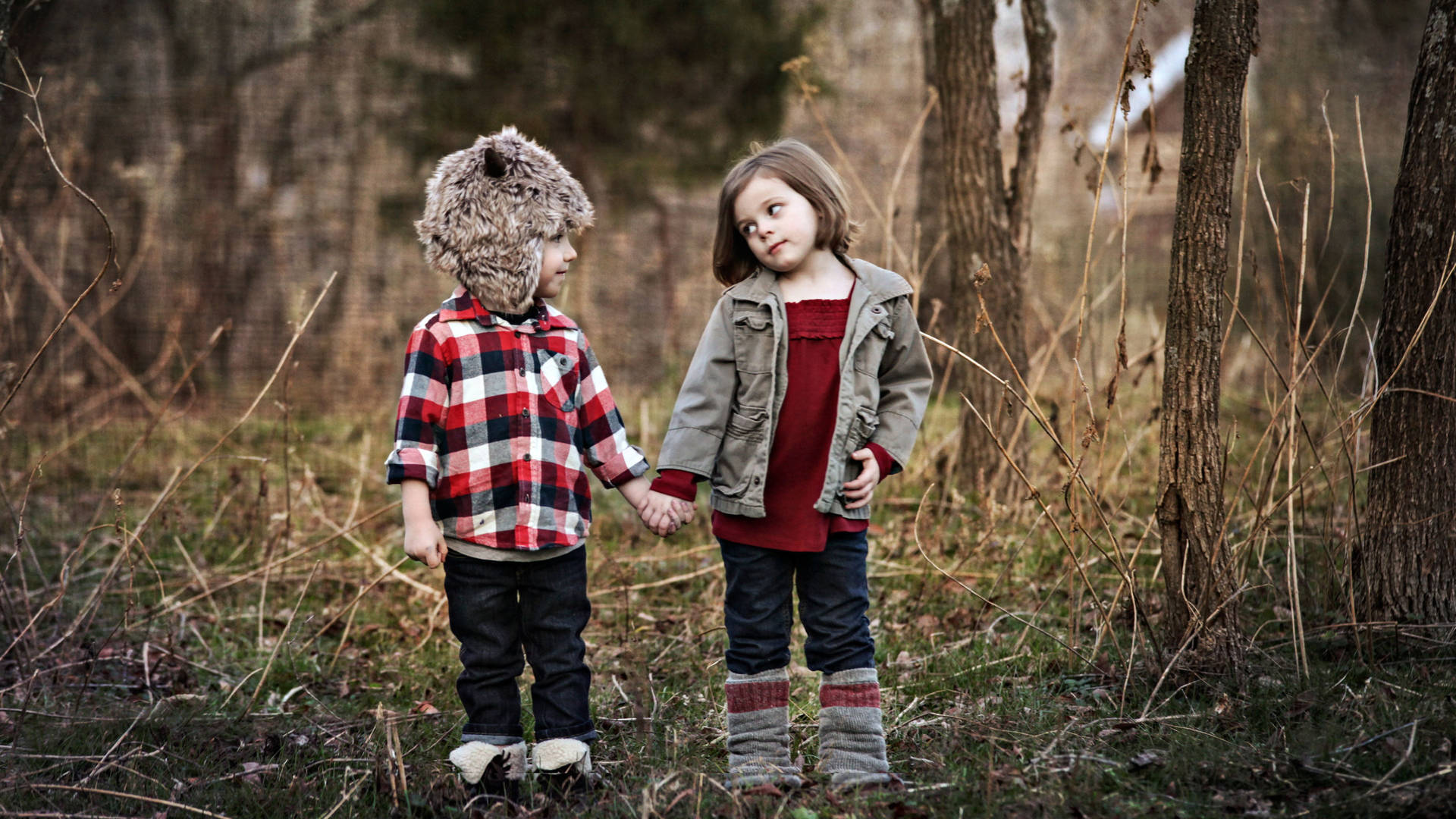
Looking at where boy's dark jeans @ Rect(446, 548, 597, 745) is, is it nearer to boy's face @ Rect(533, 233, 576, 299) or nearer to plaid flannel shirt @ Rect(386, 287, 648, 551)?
plaid flannel shirt @ Rect(386, 287, 648, 551)

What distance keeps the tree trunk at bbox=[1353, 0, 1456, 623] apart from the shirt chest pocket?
1978 millimetres

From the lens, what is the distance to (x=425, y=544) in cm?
208

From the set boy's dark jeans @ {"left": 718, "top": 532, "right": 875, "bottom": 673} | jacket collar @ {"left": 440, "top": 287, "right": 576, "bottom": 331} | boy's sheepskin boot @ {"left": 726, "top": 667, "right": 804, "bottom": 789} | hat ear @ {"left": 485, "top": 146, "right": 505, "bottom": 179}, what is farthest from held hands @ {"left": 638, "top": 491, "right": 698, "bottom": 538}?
hat ear @ {"left": 485, "top": 146, "right": 505, "bottom": 179}

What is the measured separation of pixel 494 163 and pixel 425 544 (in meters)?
0.81

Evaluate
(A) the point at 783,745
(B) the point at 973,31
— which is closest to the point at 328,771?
(A) the point at 783,745

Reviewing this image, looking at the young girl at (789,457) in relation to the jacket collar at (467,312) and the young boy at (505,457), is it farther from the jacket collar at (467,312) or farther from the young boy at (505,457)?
the jacket collar at (467,312)

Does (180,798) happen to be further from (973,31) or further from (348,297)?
(348,297)

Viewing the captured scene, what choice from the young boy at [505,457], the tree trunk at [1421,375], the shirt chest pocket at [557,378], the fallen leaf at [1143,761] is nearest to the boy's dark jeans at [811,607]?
the young boy at [505,457]

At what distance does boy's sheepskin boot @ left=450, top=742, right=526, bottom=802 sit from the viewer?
7.33 feet

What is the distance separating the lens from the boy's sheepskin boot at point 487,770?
88.0 inches

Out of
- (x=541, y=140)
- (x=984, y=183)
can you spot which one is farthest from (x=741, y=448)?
(x=541, y=140)

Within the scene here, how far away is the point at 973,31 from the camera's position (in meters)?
4.30

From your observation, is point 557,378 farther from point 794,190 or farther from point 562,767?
point 562,767

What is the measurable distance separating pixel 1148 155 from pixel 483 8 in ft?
17.0
